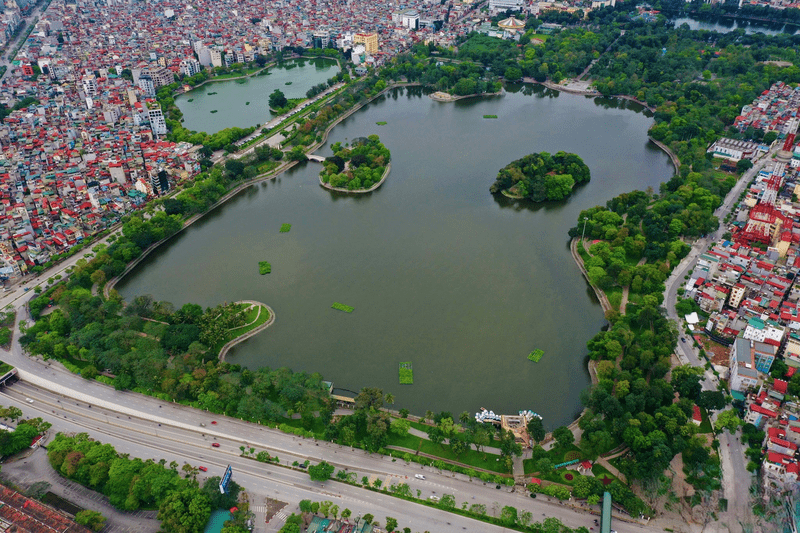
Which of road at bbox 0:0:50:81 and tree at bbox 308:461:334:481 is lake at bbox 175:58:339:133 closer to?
road at bbox 0:0:50:81

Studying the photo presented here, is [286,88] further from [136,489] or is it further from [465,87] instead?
[136,489]

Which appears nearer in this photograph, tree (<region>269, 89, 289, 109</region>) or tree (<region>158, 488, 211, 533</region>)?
tree (<region>158, 488, 211, 533</region>)

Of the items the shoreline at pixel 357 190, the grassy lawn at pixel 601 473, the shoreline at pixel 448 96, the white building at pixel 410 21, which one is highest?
the white building at pixel 410 21

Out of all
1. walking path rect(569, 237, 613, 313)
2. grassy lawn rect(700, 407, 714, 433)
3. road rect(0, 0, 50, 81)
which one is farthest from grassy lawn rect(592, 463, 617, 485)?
road rect(0, 0, 50, 81)

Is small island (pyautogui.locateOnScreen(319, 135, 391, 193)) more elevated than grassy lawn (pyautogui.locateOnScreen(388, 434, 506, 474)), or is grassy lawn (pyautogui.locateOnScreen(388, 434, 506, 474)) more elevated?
small island (pyautogui.locateOnScreen(319, 135, 391, 193))

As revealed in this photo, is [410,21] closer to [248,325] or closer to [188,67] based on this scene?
[188,67]

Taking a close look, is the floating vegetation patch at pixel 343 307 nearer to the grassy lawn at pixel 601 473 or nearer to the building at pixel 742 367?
the grassy lawn at pixel 601 473

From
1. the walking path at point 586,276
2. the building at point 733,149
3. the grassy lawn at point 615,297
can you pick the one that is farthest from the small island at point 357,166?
the building at point 733,149
